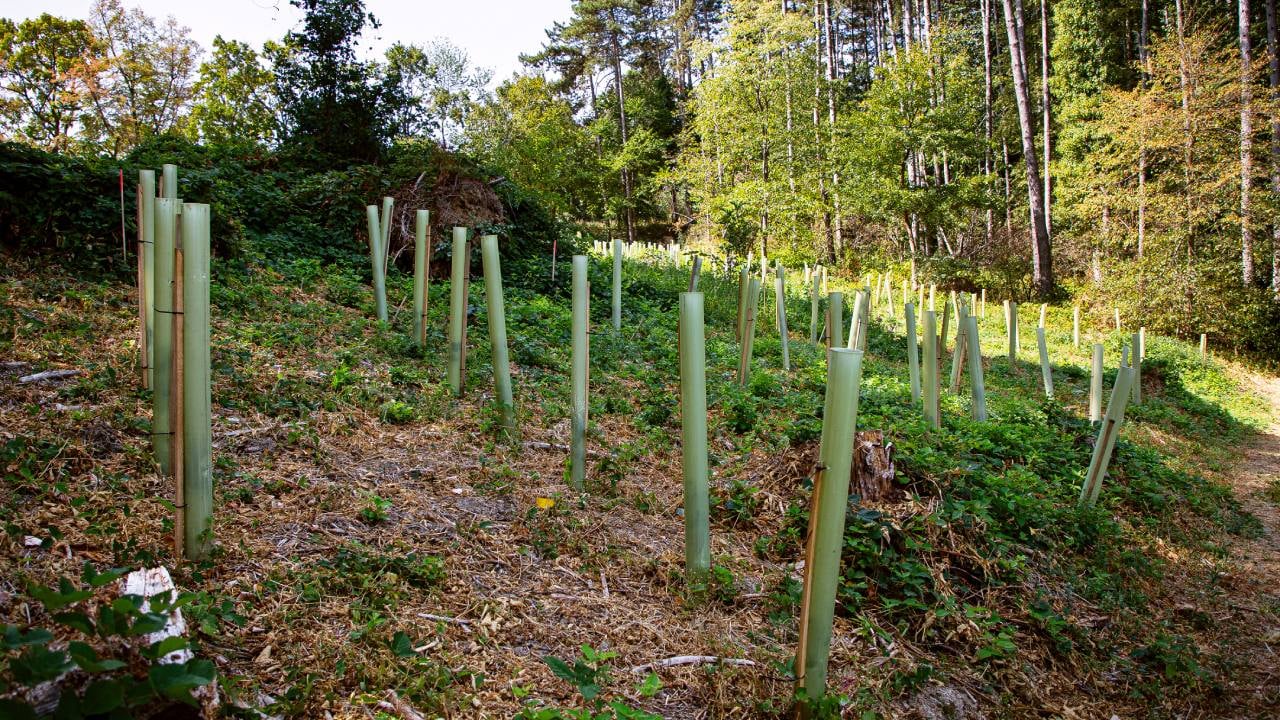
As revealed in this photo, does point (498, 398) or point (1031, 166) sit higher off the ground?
point (1031, 166)

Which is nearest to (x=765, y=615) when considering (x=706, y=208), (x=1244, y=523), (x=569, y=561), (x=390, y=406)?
(x=569, y=561)

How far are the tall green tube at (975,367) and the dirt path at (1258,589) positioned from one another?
6.14ft

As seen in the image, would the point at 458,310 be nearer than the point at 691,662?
No

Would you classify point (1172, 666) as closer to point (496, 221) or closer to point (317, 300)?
point (317, 300)

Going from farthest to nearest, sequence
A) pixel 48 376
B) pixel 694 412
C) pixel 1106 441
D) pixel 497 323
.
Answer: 1. pixel 1106 441
2. pixel 497 323
3. pixel 48 376
4. pixel 694 412

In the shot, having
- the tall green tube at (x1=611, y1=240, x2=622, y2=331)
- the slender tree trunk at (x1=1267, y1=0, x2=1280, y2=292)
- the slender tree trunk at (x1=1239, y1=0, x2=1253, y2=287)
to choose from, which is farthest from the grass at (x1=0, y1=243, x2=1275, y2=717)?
the slender tree trunk at (x1=1267, y1=0, x2=1280, y2=292)

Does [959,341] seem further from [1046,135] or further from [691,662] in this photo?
[1046,135]

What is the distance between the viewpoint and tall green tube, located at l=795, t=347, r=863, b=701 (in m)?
1.99

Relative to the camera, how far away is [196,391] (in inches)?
88.7

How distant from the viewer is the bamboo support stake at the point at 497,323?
3.80 meters

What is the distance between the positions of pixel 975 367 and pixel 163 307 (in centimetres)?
550

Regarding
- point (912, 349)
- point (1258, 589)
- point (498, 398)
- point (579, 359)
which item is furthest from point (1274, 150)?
point (498, 398)

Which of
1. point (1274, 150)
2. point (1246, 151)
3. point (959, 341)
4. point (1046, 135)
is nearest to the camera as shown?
point (959, 341)

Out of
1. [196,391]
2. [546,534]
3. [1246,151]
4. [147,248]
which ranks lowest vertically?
[546,534]
